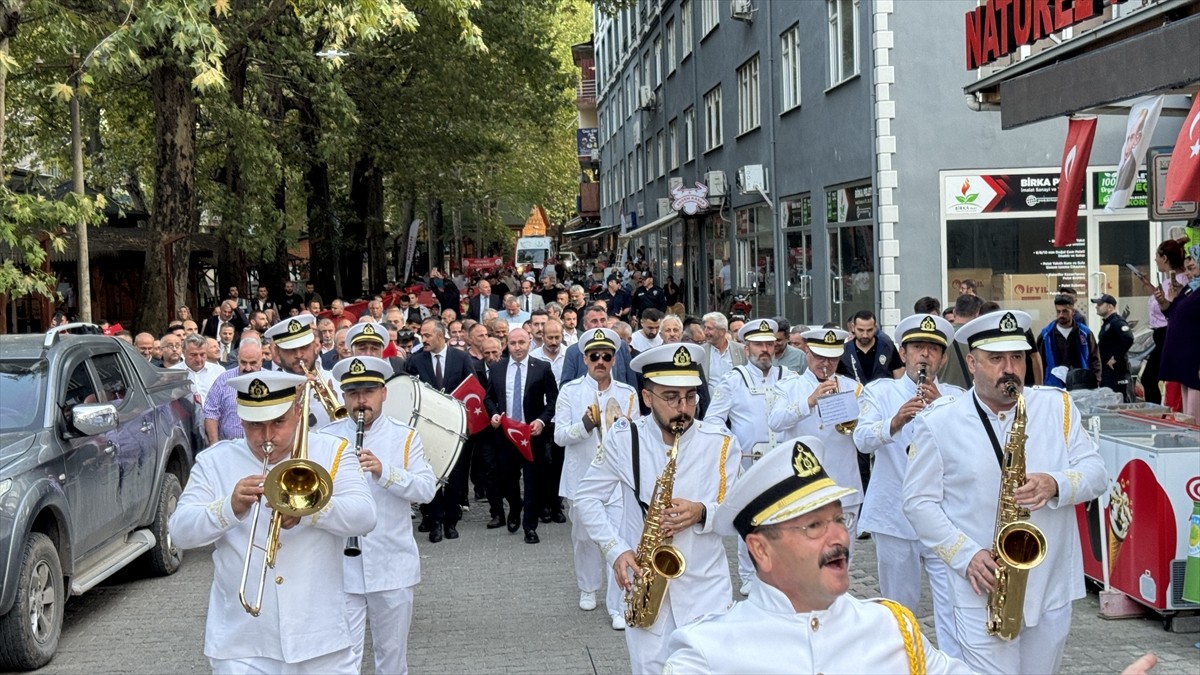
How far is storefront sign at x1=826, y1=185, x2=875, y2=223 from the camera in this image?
20.2m

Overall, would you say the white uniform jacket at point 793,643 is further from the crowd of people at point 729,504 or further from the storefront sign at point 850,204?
the storefront sign at point 850,204

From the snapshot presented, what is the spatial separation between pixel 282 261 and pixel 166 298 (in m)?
12.0

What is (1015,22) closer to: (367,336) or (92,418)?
(367,336)

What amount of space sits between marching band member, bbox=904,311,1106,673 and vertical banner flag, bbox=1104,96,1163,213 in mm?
→ 5648

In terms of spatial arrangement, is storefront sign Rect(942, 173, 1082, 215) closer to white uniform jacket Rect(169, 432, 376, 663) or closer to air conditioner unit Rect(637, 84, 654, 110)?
white uniform jacket Rect(169, 432, 376, 663)

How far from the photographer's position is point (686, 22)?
1464 inches

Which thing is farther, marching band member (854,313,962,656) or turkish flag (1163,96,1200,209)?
turkish flag (1163,96,1200,209)

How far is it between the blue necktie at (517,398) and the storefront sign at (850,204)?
9635mm

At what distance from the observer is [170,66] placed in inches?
732

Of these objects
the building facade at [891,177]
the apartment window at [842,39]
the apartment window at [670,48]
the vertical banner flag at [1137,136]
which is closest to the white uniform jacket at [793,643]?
the vertical banner flag at [1137,136]

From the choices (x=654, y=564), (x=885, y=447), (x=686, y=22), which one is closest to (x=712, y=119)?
(x=686, y=22)

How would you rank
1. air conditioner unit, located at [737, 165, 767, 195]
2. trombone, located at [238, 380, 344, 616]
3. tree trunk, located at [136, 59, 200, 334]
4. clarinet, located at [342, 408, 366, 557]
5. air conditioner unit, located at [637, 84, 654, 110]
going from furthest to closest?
air conditioner unit, located at [637, 84, 654, 110] < air conditioner unit, located at [737, 165, 767, 195] < tree trunk, located at [136, 59, 200, 334] < clarinet, located at [342, 408, 366, 557] < trombone, located at [238, 380, 344, 616]

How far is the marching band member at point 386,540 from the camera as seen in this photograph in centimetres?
642

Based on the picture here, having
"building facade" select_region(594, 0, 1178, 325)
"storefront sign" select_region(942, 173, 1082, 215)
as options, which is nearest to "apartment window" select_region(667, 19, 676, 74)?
"building facade" select_region(594, 0, 1178, 325)
